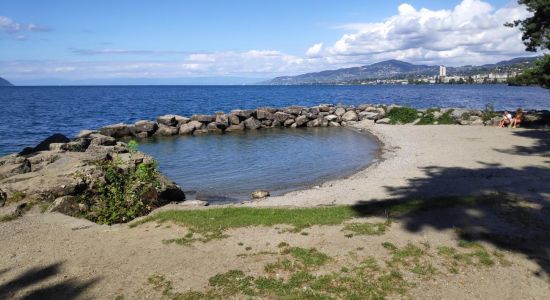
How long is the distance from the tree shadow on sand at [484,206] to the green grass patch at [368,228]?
2.15ft

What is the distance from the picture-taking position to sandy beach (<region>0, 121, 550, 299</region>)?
902 centimetres

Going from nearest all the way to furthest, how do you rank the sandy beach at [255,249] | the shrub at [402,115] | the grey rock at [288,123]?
the sandy beach at [255,249] → the shrub at [402,115] → the grey rock at [288,123]

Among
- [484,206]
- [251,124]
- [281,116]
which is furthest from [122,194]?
[281,116]

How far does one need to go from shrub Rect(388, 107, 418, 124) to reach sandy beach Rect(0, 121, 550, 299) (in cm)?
2813

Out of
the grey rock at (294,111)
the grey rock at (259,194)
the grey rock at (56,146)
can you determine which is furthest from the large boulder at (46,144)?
the grey rock at (294,111)

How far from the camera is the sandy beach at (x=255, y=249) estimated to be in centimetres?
902

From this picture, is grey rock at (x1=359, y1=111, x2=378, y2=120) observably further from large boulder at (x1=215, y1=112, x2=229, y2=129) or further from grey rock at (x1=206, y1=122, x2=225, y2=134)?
grey rock at (x1=206, y1=122, x2=225, y2=134)

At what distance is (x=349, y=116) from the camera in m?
50.9

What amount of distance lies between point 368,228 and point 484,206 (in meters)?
4.41

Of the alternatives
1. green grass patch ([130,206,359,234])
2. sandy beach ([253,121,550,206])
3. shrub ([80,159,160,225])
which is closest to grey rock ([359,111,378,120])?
sandy beach ([253,121,550,206])

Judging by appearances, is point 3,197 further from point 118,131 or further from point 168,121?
point 168,121

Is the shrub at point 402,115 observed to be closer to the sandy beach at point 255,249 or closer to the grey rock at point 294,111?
the grey rock at point 294,111

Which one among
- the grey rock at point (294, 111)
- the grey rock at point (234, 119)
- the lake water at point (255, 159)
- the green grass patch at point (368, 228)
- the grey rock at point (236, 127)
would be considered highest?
the grey rock at point (294, 111)

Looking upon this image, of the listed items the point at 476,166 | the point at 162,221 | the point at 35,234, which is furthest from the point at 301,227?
the point at 476,166
